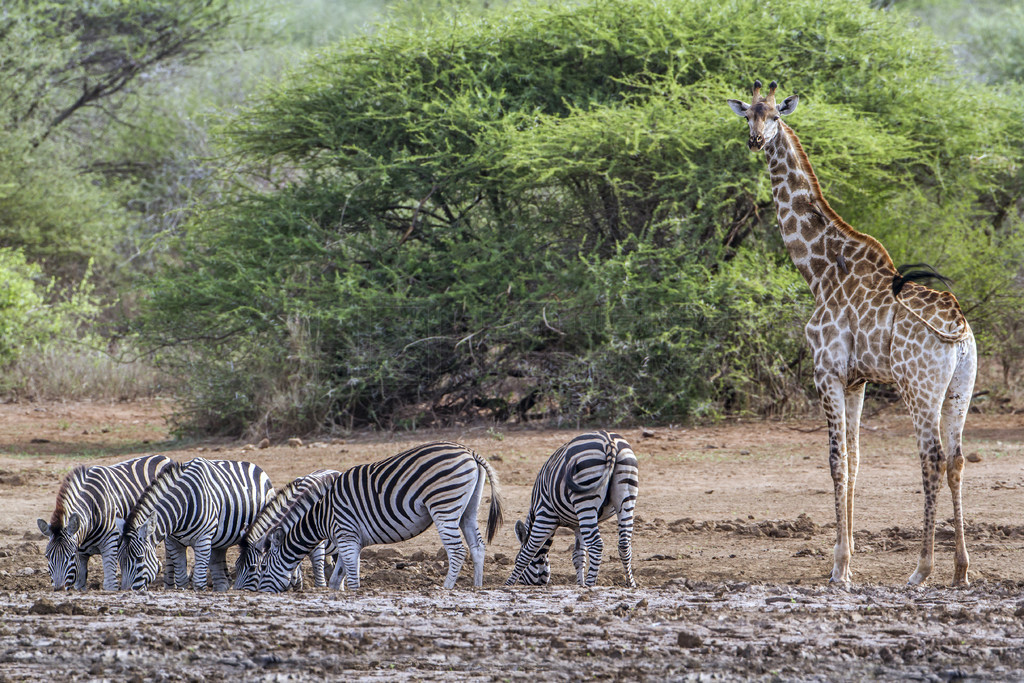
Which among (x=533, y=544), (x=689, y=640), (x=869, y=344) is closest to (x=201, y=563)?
(x=533, y=544)

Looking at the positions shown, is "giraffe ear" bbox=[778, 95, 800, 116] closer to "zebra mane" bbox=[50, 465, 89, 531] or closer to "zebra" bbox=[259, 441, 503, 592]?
"zebra" bbox=[259, 441, 503, 592]

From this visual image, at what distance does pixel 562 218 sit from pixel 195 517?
8.02m

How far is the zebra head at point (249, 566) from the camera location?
25.1ft

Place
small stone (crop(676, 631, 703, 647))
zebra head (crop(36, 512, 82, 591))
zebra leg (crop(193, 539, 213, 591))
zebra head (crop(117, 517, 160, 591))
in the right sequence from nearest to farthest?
small stone (crop(676, 631, 703, 647))
zebra head (crop(36, 512, 82, 591))
zebra head (crop(117, 517, 160, 591))
zebra leg (crop(193, 539, 213, 591))

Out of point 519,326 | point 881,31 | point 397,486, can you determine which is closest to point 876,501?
point 397,486

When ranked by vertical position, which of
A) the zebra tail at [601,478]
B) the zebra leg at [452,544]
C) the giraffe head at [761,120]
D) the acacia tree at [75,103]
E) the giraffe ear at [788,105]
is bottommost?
the zebra leg at [452,544]

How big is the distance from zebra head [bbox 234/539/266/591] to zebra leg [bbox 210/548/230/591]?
0.82ft

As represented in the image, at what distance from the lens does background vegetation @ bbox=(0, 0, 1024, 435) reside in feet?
44.0

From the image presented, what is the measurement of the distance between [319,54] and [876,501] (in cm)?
1004

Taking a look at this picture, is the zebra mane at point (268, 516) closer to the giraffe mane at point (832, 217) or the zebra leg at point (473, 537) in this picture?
the zebra leg at point (473, 537)

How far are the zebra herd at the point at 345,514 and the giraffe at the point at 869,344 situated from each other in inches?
55.8

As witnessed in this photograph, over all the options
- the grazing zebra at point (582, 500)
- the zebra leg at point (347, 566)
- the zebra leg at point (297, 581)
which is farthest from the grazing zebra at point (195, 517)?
the grazing zebra at point (582, 500)

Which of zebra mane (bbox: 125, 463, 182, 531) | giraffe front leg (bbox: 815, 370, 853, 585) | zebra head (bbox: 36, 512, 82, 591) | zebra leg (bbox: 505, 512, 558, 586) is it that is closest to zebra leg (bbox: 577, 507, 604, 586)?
zebra leg (bbox: 505, 512, 558, 586)

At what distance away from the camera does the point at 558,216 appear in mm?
14445
